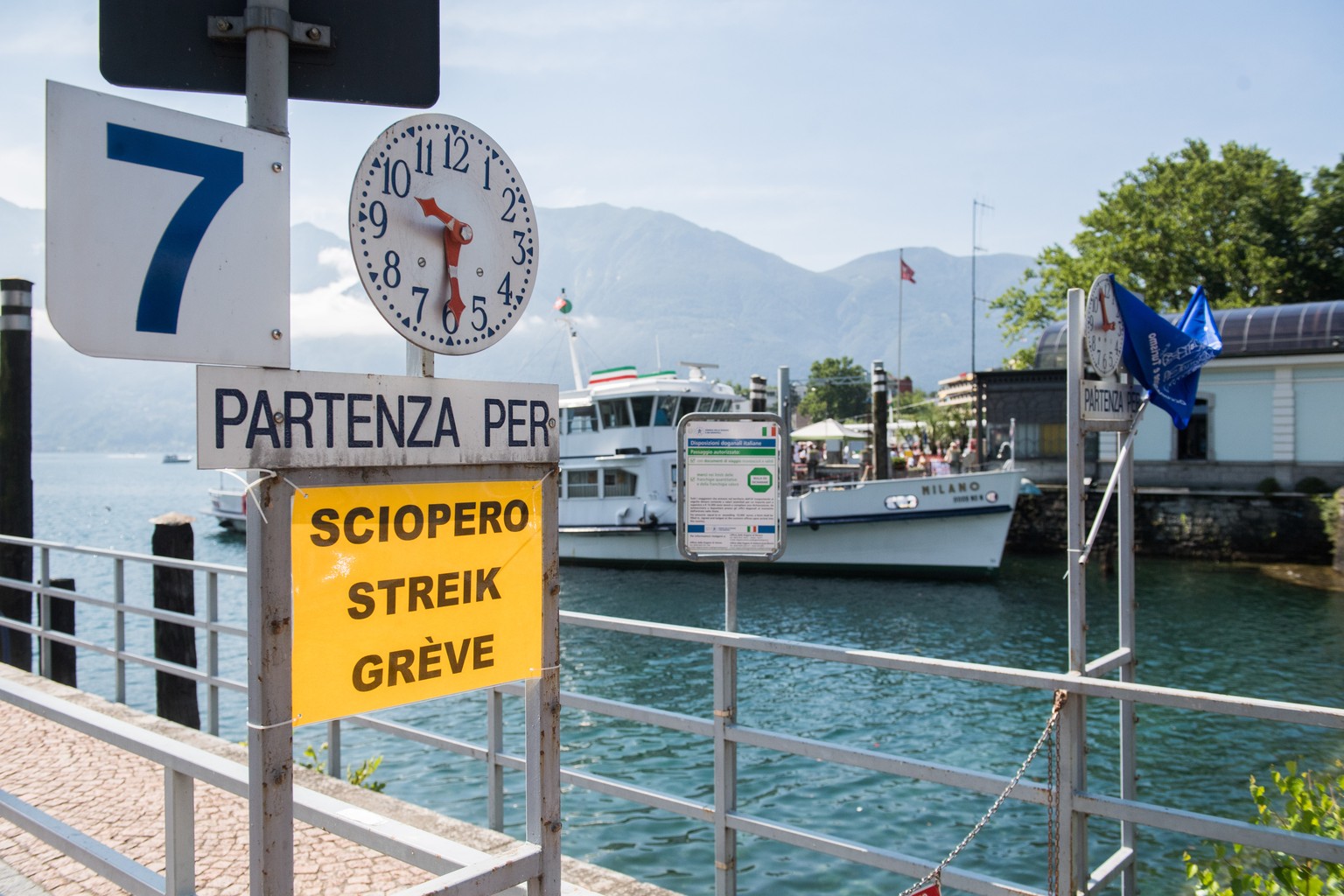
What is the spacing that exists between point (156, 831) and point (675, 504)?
1827 centimetres

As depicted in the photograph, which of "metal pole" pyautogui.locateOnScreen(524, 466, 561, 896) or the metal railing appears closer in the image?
"metal pole" pyautogui.locateOnScreen(524, 466, 561, 896)

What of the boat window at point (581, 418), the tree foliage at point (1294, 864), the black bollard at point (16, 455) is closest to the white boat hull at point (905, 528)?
the boat window at point (581, 418)

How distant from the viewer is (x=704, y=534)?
4977 mm

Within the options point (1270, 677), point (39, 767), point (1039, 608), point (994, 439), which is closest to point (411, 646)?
point (39, 767)

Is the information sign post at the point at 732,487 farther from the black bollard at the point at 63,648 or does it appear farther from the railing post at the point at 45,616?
the black bollard at the point at 63,648

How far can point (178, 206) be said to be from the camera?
1996mm

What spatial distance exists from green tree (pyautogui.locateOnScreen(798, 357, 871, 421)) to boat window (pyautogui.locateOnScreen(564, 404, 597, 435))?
84957 mm

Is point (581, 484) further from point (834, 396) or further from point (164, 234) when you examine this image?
point (834, 396)

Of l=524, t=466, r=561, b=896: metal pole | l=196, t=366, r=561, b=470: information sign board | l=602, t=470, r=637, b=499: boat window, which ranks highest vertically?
l=196, t=366, r=561, b=470: information sign board

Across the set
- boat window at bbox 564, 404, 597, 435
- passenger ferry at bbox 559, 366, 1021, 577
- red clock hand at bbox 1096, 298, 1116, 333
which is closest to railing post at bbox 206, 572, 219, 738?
red clock hand at bbox 1096, 298, 1116, 333

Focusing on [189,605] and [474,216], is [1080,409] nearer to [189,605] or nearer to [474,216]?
[474,216]

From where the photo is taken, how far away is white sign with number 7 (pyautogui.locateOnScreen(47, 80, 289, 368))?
185 cm

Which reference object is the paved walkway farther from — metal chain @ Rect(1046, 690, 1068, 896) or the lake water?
the lake water

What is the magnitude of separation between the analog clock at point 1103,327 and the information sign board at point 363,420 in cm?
267
